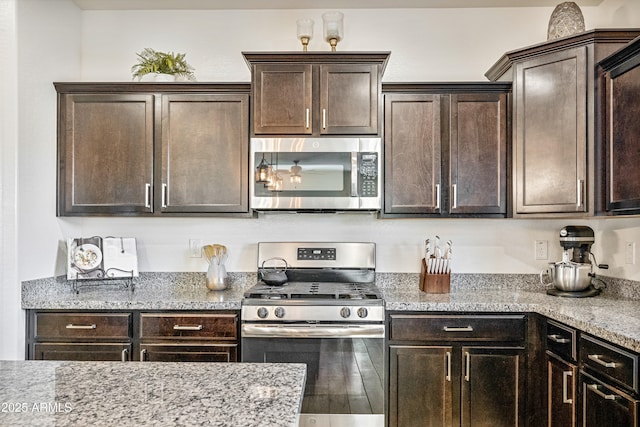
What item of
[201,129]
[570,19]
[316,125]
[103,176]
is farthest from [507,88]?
[103,176]

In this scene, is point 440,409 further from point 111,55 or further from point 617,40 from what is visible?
point 111,55

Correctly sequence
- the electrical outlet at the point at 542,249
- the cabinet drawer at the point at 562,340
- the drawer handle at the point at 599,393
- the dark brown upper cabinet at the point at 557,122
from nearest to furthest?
the drawer handle at the point at 599,393
the cabinet drawer at the point at 562,340
the dark brown upper cabinet at the point at 557,122
the electrical outlet at the point at 542,249

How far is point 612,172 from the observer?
2156 millimetres

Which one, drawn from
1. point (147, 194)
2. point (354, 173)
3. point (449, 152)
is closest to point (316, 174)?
point (354, 173)

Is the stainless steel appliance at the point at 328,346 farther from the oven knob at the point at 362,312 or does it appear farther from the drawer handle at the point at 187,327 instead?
the drawer handle at the point at 187,327

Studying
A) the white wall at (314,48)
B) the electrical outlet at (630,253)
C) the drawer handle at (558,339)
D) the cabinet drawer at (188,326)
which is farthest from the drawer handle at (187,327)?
the electrical outlet at (630,253)

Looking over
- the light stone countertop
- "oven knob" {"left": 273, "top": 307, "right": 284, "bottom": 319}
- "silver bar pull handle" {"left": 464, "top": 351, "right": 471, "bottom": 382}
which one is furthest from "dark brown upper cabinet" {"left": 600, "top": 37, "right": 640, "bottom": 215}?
"oven knob" {"left": 273, "top": 307, "right": 284, "bottom": 319}

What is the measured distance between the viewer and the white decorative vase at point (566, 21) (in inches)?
98.0

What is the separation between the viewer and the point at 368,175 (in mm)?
2562

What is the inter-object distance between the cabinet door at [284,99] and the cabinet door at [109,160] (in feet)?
2.25

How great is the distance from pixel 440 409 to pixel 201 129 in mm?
2051

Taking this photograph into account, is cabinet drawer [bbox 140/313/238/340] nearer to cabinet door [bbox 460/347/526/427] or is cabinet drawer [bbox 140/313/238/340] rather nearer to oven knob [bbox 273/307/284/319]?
oven knob [bbox 273/307/284/319]

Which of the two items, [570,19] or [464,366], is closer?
[464,366]

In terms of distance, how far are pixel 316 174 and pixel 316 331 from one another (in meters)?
0.89
